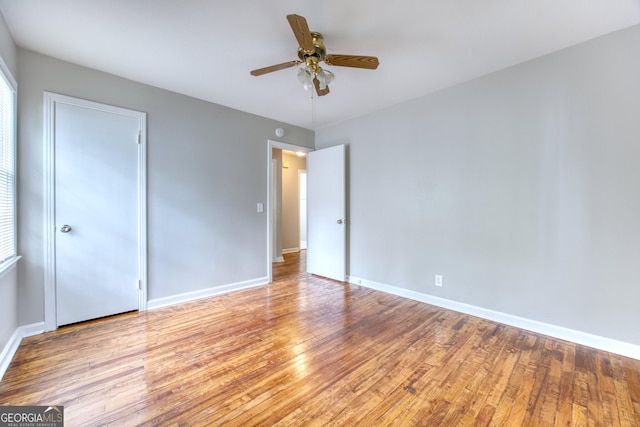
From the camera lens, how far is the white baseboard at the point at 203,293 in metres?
2.88

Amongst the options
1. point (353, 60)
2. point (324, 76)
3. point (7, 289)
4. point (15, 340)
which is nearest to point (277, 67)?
point (324, 76)

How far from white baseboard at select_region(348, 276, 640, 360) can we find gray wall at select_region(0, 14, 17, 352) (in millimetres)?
A: 3600

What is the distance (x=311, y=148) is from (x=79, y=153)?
2988 millimetres

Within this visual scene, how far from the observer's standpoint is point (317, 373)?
1.75 metres

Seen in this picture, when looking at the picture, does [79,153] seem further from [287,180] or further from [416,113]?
[287,180]

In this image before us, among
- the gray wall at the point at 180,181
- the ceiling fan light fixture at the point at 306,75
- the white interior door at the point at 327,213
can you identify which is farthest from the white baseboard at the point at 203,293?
the ceiling fan light fixture at the point at 306,75

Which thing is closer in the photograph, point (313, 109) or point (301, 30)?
point (301, 30)

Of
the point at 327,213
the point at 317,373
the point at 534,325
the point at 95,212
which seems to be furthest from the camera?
the point at 327,213

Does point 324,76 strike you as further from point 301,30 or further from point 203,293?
point 203,293

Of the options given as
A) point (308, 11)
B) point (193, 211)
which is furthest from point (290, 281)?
point (308, 11)

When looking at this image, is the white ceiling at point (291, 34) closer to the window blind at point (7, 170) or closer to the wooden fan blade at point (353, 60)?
the wooden fan blade at point (353, 60)

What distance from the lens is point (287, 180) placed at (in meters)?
6.15

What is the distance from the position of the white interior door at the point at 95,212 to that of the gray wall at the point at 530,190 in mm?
3034

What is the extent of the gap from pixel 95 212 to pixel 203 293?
4.76 feet
